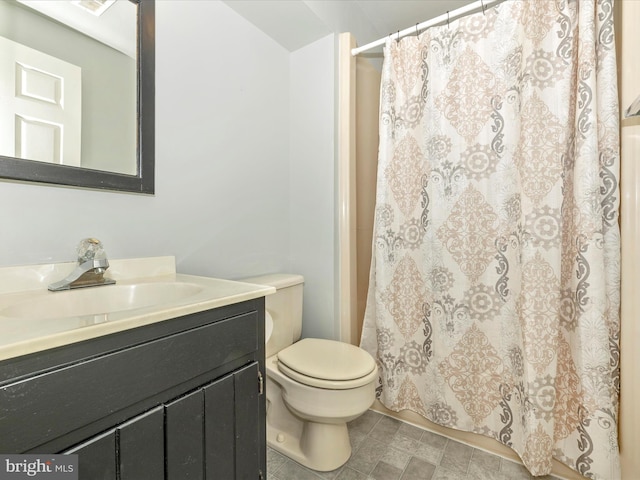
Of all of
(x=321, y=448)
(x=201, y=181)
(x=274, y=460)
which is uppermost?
(x=201, y=181)

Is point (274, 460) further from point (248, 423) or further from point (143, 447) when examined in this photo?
point (143, 447)

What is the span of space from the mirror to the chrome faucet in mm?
205

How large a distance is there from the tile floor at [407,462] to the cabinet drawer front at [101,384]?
85 cm

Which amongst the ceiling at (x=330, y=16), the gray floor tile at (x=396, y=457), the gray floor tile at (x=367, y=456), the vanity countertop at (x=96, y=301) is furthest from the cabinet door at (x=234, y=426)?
the ceiling at (x=330, y=16)

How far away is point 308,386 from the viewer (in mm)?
1178

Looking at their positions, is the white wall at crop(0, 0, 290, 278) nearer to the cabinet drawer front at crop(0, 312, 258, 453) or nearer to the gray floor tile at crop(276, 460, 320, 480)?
the cabinet drawer front at crop(0, 312, 258, 453)

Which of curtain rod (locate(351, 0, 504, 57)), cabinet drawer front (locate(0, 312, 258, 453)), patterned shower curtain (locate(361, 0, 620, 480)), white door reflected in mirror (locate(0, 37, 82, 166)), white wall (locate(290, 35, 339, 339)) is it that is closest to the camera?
cabinet drawer front (locate(0, 312, 258, 453))

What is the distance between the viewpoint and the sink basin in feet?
2.53

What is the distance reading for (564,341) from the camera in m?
1.22

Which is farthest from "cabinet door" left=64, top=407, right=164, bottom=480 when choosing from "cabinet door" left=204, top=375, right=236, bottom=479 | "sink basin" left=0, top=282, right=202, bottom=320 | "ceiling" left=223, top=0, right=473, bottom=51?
"ceiling" left=223, top=0, right=473, bottom=51

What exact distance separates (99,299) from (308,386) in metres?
0.78

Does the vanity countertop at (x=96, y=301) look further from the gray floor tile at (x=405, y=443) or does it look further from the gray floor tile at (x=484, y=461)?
the gray floor tile at (x=484, y=461)

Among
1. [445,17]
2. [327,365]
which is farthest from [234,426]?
[445,17]

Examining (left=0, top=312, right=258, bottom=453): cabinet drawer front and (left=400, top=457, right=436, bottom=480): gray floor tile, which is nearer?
Answer: (left=0, top=312, right=258, bottom=453): cabinet drawer front
